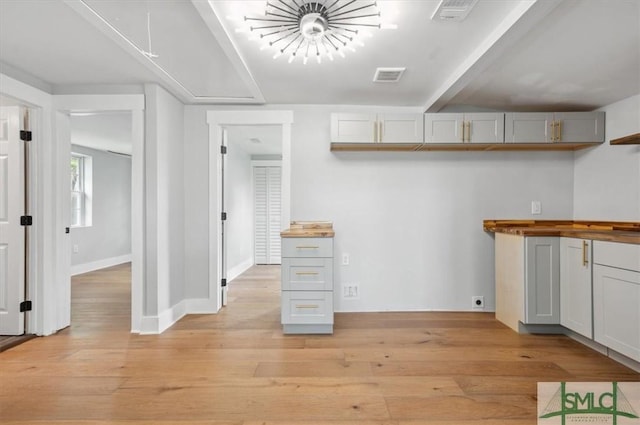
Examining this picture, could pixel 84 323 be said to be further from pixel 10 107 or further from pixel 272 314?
pixel 10 107

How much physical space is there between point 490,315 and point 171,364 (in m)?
3.03

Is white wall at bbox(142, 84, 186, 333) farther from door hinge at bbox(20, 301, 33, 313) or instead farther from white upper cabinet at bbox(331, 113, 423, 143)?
white upper cabinet at bbox(331, 113, 423, 143)

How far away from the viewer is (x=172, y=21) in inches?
76.4

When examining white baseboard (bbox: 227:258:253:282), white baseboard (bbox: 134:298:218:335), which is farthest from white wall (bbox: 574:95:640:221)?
white baseboard (bbox: 227:258:253:282)

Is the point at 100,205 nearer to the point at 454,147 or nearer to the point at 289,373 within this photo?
the point at 289,373

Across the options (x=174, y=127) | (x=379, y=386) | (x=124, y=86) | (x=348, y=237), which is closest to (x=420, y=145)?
(x=348, y=237)

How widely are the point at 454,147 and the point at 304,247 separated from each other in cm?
189

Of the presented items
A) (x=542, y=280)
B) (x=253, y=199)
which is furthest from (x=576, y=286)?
(x=253, y=199)

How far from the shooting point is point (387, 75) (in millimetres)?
2715

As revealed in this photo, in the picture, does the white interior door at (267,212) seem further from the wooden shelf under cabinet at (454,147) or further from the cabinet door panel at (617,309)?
the cabinet door panel at (617,309)

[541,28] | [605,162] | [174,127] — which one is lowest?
[605,162]

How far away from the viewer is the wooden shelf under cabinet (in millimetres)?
3172

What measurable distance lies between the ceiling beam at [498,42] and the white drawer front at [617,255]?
155 cm

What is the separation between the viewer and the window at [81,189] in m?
5.79
